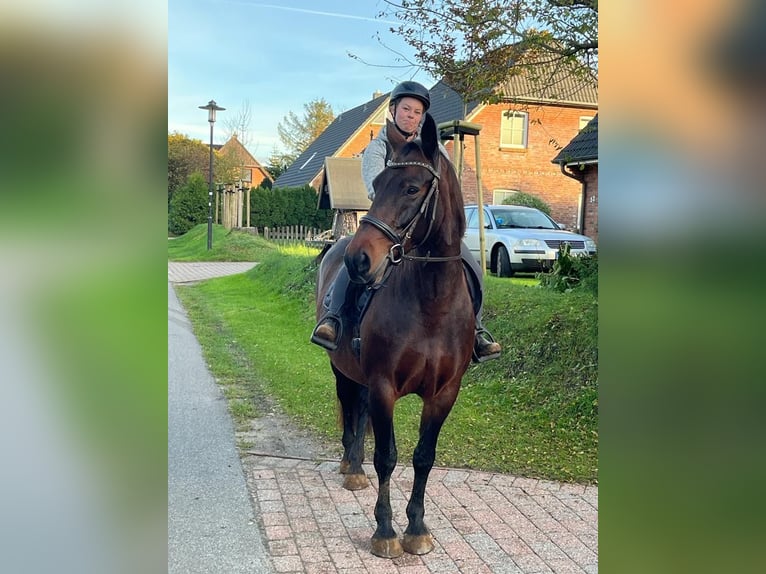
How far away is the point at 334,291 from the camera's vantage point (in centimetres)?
398

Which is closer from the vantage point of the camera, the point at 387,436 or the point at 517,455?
the point at 387,436

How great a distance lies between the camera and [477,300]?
3.68 m

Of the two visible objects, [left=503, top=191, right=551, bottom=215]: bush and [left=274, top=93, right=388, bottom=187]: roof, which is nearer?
[left=503, top=191, right=551, bottom=215]: bush

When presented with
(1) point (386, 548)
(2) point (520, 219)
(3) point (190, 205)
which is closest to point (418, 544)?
(1) point (386, 548)

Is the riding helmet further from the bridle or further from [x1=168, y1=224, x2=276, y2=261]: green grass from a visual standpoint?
[x1=168, y1=224, x2=276, y2=261]: green grass

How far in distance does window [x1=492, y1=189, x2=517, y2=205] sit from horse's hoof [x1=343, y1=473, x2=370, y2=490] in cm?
1857

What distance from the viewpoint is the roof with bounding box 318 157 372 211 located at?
11805 millimetres

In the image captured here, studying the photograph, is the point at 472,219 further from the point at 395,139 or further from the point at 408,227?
the point at 408,227

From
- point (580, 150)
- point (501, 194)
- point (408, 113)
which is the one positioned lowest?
point (408, 113)

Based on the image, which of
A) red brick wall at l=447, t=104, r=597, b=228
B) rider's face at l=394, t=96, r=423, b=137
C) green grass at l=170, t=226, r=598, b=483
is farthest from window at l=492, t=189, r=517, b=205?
rider's face at l=394, t=96, r=423, b=137

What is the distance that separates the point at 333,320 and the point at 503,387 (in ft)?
11.1
